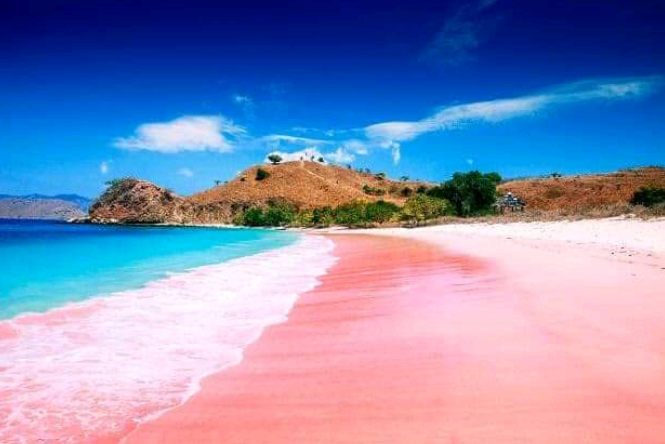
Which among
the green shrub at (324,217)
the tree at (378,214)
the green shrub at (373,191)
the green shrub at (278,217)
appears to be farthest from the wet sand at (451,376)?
the green shrub at (373,191)

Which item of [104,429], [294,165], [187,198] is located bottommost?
[104,429]

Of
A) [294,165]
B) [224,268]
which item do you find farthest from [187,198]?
[224,268]

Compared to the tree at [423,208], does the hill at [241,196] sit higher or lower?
higher

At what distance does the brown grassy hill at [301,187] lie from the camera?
121 metres

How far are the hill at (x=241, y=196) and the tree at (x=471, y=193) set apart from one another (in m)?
43.6

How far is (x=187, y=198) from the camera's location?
13725 cm

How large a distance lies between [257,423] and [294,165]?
146917 mm

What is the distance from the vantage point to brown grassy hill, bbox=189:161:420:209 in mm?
121312

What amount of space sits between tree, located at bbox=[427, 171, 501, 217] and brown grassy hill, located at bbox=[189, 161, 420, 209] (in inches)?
1723

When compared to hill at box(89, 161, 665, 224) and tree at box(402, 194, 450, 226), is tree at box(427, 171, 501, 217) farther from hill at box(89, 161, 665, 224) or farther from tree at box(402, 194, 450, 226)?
hill at box(89, 161, 665, 224)

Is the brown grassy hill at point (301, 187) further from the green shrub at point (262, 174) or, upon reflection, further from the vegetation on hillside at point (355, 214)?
the vegetation on hillside at point (355, 214)

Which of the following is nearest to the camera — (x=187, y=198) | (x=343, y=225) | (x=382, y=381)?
(x=382, y=381)

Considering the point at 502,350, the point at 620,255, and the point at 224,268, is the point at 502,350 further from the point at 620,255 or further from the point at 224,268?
the point at 224,268

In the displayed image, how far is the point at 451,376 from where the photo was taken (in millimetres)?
4285
